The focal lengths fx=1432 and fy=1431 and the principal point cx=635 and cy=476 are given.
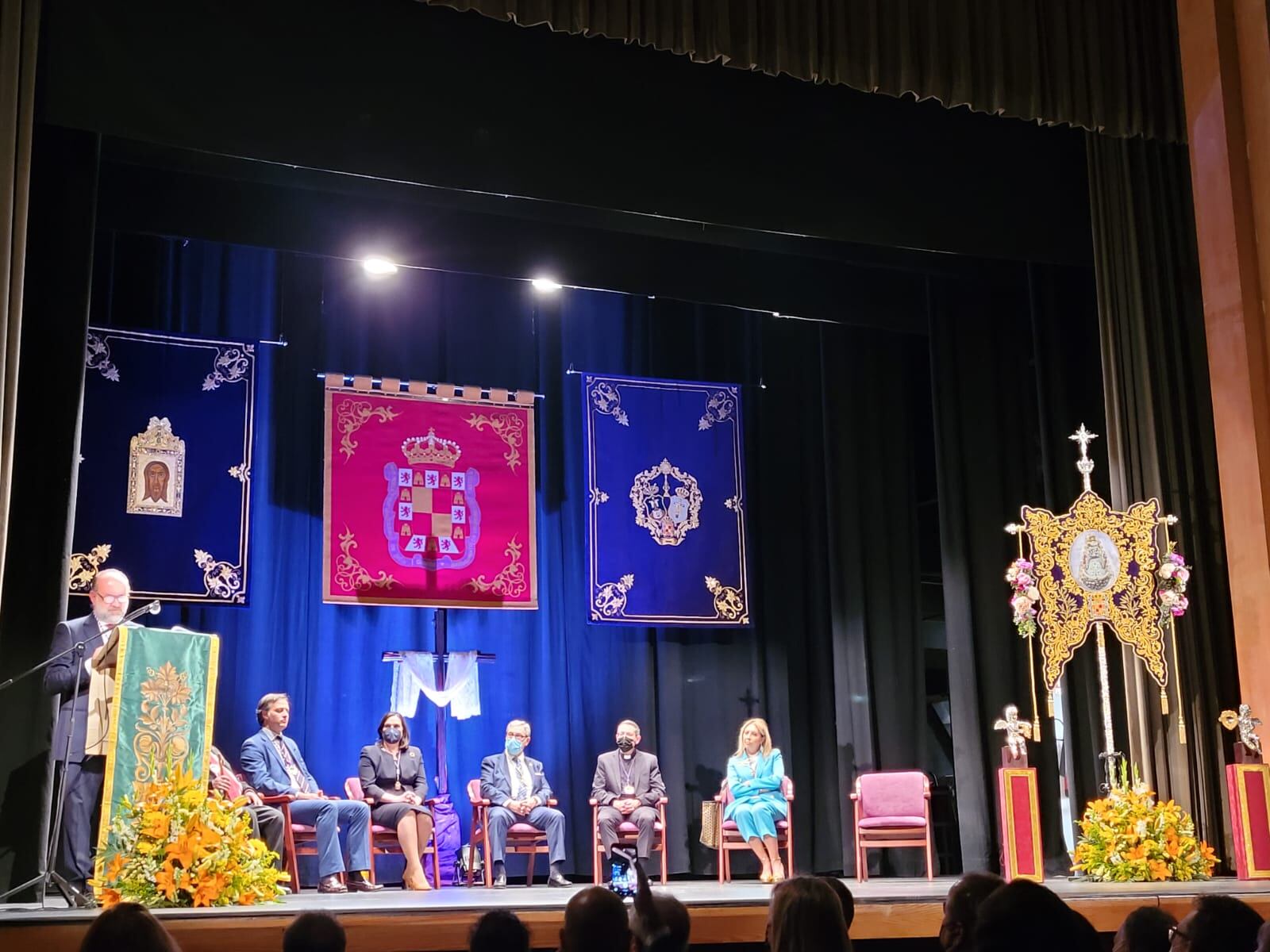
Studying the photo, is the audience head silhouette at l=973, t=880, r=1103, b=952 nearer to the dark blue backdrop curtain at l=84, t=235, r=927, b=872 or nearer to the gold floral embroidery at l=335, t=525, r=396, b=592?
the gold floral embroidery at l=335, t=525, r=396, b=592

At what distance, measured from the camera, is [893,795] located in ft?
24.8

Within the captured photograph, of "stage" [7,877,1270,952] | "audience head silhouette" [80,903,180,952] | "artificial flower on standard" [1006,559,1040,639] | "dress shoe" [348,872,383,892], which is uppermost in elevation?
"artificial flower on standard" [1006,559,1040,639]

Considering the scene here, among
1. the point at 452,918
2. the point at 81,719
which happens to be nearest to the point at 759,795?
the point at 452,918

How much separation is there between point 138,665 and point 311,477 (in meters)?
2.85

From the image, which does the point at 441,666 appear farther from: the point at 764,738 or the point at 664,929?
the point at 664,929

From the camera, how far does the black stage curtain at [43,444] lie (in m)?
5.58

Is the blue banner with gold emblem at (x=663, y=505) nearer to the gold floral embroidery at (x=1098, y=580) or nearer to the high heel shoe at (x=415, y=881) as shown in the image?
the high heel shoe at (x=415, y=881)

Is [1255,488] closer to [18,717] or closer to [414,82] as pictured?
[414,82]

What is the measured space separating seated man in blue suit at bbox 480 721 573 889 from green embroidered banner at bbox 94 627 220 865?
223cm

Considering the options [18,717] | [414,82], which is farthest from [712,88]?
[18,717]

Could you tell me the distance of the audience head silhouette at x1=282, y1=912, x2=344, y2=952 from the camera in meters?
2.38

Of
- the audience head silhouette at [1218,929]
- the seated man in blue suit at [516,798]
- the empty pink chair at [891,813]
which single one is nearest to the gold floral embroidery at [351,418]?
the seated man in blue suit at [516,798]

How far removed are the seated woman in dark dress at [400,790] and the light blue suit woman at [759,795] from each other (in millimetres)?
1605

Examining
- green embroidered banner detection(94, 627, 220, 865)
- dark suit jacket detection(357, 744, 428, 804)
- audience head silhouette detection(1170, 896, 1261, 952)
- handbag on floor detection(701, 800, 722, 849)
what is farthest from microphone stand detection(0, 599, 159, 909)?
handbag on floor detection(701, 800, 722, 849)
